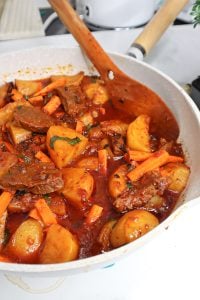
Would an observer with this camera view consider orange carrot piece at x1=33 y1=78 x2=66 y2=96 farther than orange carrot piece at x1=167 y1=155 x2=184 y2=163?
Yes

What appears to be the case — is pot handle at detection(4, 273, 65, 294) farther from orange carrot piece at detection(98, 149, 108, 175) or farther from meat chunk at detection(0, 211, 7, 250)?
orange carrot piece at detection(98, 149, 108, 175)

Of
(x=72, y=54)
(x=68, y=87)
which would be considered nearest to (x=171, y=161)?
(x=68, y=87)

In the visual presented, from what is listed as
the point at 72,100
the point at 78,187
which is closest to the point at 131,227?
the point at 78,187

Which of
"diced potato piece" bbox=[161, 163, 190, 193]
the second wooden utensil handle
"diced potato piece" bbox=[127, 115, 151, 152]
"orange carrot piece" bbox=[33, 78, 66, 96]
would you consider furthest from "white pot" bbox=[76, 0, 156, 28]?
"diced potato piece" bbox=[161, 163, 190, 193]

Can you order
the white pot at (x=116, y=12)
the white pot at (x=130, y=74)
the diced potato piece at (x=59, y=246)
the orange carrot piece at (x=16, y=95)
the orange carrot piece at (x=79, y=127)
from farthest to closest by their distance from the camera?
the white pot at (x=116, y=12), the orange carrot piece at (x=16, y=95), the orange carrot piece at (x=79, y=127), the diced potato piece at (x=59, y=246), the white pot at (x=130, y=74)

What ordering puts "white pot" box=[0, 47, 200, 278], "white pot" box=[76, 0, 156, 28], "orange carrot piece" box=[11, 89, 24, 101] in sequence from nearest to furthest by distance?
1. "white pot" box=[0, 47, 200, 278]
2. "orange carrot piece" box=[11, 89, 24, 101]
3. "white pot" box=[76, 0, 156, 28]

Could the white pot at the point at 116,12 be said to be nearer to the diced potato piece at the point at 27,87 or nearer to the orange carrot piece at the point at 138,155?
the diced potato piece at the point at 27,87

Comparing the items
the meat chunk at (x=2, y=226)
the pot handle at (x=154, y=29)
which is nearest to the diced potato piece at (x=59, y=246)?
the meat chunk at (x=2, y=226)
